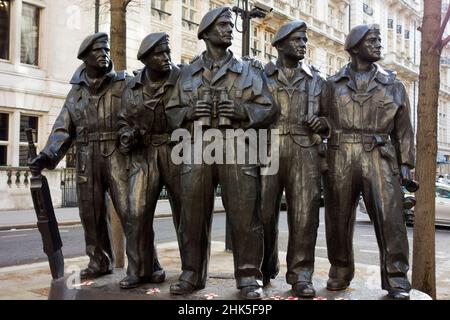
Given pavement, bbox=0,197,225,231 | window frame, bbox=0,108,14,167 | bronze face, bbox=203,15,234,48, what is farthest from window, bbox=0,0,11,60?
bronze face, bbox=203,15,234,48

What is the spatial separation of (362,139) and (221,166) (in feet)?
3.95

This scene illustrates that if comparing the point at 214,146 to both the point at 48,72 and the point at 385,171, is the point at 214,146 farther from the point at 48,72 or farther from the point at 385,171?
the point at 48,72

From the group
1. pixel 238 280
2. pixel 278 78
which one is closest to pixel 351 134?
pixel 278 78

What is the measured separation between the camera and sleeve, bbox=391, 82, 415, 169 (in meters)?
4.34

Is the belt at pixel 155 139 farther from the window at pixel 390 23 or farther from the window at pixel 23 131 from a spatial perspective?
the window at pixel 390 23

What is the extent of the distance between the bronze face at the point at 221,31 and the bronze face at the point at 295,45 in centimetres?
47

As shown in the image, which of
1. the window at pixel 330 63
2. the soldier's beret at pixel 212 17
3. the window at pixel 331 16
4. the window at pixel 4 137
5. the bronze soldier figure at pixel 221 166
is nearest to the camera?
the bronze soldier figure at pixel 221 166

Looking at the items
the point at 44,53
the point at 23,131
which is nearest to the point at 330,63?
the point at 44,53

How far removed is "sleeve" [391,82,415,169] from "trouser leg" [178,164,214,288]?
1610 millimetres

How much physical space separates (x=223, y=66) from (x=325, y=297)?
6.76ft

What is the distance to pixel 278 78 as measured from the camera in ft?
14.4

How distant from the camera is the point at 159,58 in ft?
14.5

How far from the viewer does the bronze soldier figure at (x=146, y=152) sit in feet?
14.8

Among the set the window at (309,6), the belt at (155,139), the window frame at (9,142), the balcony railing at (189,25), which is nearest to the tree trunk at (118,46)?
the belt at (155,139)
